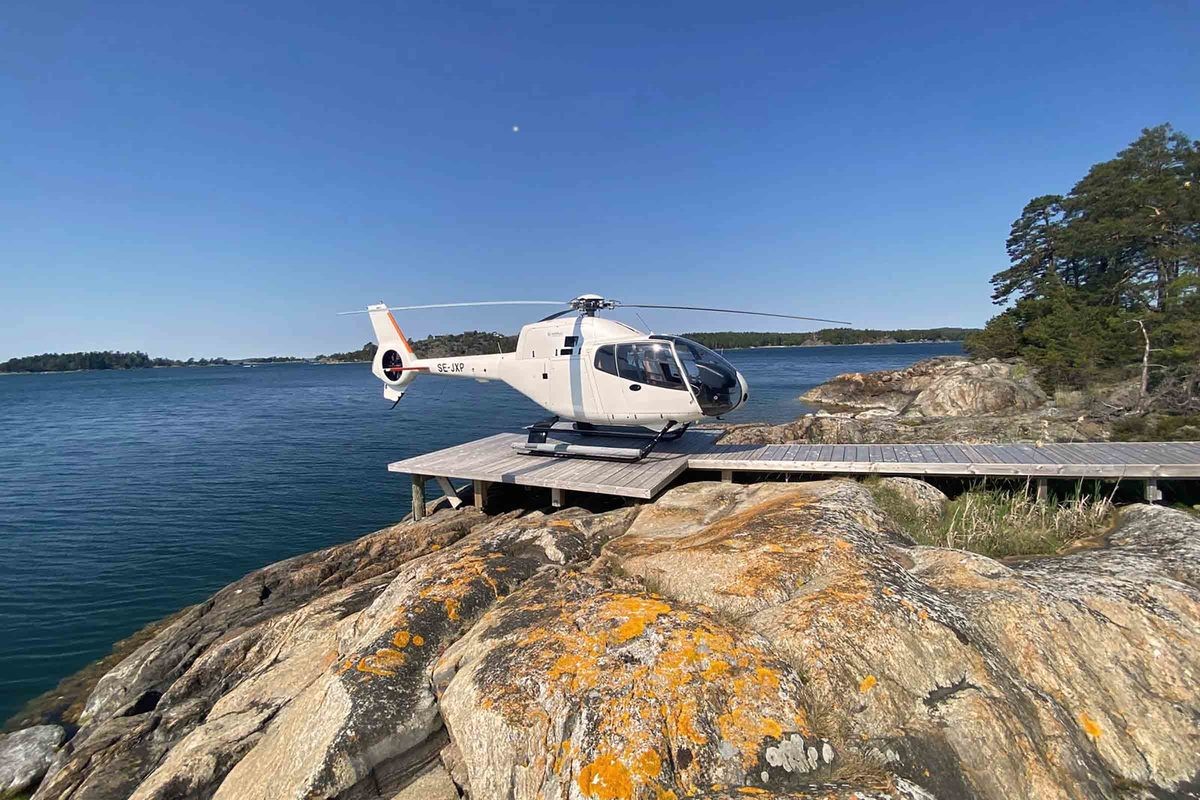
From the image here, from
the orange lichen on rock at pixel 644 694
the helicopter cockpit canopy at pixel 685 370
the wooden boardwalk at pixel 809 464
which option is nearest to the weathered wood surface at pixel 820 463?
the wooden boardwalk at pixel 809 464

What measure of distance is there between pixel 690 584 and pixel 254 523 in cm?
1749

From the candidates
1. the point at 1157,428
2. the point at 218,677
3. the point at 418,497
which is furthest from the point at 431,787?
the point at 1157,428

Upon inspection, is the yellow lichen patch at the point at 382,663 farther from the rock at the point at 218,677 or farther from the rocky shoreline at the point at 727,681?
the rock at the point at 218,677

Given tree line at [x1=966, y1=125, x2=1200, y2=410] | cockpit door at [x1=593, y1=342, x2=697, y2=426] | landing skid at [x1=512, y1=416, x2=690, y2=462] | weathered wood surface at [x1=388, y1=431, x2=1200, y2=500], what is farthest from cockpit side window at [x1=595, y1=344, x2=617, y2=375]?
tree line at [x1=966, y1=125, x2=1200, y2=410]

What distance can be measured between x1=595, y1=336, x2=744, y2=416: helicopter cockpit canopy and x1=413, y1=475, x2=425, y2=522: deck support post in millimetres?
5640

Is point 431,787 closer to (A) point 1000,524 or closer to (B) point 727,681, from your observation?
(B) point 727,681

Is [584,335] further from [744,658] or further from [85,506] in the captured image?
[85,506]

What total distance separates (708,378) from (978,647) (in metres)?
6.80

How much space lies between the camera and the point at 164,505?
1942cm

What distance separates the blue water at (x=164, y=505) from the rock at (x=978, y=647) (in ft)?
41.6

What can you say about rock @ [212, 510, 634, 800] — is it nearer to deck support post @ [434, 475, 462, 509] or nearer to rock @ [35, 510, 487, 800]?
rock @ [35, 510, 487, 800]

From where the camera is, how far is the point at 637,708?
3215 millimetres

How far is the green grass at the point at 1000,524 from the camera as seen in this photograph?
6738 millimetres

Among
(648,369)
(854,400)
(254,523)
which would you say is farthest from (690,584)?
(854,400)
